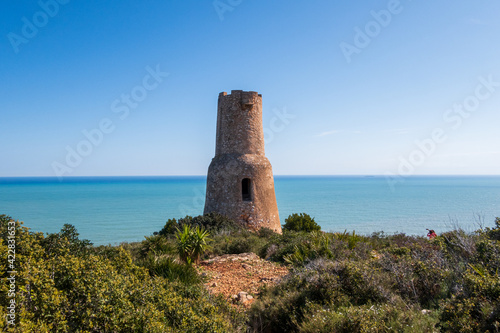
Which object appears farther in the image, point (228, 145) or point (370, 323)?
point (228, 145)

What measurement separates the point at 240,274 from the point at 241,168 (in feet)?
21.8

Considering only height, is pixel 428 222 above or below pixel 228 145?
below

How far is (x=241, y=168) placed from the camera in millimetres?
13797

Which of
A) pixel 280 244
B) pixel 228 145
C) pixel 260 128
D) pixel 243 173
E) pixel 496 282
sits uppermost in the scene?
pixel 260 128

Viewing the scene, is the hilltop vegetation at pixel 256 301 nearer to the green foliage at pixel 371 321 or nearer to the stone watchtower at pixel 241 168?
the green foliage at pixel 371 321

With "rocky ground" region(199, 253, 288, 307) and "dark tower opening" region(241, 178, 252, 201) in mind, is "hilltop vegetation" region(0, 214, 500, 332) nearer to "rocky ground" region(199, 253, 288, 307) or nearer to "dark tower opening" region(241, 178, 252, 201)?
"rocky ground" region(199, 253, 288, 307)

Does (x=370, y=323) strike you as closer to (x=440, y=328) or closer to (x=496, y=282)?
(x=440, y=328)

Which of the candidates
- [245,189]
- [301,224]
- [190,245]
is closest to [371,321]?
[190,245]

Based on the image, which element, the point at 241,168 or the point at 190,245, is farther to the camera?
the point at 241,168

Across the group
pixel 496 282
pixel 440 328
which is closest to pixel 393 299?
pixel 440 328

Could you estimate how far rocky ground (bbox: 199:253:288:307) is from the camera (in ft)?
20.8

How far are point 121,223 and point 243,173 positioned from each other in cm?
2644

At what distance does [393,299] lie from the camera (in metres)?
5.05

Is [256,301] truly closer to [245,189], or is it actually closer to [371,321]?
[371,321]
